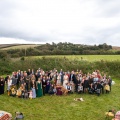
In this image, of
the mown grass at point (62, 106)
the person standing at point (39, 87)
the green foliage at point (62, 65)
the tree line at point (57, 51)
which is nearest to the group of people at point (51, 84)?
the person standing at point (39, 87)

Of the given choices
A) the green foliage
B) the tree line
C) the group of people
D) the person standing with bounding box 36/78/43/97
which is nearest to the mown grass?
the person standing with bounding box 36/78/43/97

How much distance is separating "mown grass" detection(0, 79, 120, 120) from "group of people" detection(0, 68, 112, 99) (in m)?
0.60

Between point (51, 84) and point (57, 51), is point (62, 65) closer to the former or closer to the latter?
point (57, 51)

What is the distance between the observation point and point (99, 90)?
21344 mm

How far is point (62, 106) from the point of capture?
1828 cm

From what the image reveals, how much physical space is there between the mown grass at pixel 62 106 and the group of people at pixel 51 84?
0.60 m

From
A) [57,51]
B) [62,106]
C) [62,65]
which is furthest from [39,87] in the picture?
[57,51]

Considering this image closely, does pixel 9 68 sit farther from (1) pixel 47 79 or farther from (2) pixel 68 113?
(2) pixel 68 113

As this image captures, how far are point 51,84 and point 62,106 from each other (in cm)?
331

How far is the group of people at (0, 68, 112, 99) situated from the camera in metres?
20.1

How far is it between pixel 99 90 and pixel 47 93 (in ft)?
15.7

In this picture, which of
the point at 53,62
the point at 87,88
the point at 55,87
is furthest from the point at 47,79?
the point at 53,62

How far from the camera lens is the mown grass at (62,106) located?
53.5ft

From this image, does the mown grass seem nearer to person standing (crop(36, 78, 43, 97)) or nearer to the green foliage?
person standing (crop(36, 78, 43, 97))
